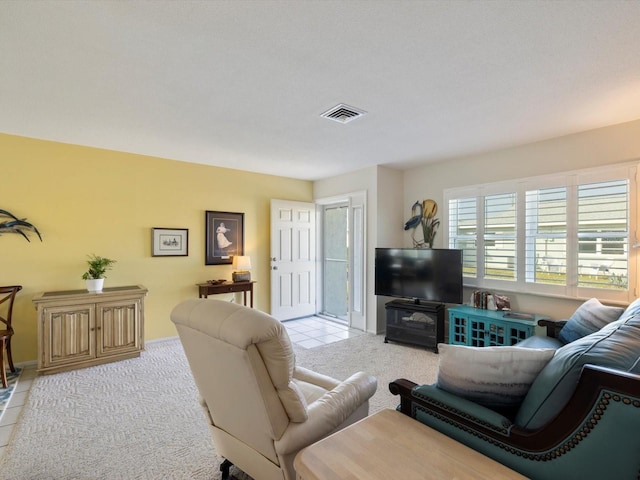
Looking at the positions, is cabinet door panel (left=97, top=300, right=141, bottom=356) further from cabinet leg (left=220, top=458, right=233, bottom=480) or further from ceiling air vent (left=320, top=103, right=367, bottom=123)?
ceiling air vent (left=320, top=103, right=367, bottom=123)

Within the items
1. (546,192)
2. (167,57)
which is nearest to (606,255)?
(546,192)

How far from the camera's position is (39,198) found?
3576 mm

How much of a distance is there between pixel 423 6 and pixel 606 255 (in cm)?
315

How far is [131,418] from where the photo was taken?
8.05 ft

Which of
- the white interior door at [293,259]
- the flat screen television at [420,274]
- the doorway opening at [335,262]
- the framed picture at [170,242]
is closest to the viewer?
the flat screen television at [420,274]

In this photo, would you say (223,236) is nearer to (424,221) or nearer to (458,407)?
(424,221)

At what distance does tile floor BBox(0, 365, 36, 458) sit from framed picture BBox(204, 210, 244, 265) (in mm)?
2226

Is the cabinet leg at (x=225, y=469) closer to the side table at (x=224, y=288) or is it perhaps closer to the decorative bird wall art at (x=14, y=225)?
the side table at (x=224, y=288)

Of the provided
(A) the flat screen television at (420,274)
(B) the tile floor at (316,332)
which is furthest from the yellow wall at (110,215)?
(A) the flat screen television at (420,274)

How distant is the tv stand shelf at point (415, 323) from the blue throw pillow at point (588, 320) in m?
1.40

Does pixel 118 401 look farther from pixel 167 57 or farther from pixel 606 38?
pixel 606 38

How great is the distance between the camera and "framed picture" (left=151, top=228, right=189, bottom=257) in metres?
4.30

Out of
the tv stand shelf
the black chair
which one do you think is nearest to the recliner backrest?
the black chair

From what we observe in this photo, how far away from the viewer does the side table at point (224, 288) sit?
445cm
